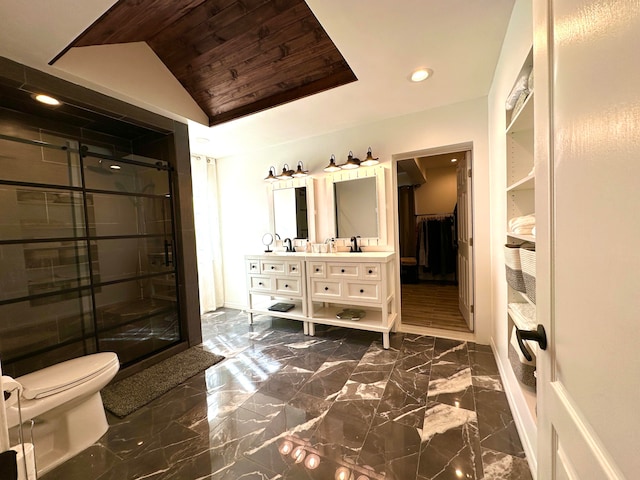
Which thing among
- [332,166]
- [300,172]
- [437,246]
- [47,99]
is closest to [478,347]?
[332,166]

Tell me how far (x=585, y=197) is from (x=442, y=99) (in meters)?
2.40

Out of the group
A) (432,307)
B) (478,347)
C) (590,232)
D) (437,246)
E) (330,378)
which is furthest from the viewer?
(437,246)

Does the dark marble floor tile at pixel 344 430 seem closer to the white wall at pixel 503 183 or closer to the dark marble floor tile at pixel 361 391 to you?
the dark marble floor tile at pixel 361 391

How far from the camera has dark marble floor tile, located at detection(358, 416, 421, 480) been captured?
51.8 inches

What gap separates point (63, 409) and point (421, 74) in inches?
128

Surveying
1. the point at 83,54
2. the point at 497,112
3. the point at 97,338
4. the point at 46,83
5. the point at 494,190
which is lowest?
the point at 97,338

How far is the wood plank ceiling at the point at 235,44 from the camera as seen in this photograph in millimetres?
1683

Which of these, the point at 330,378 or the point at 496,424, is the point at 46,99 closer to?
the point at 330,378

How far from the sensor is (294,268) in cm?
301

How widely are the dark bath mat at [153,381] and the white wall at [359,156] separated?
1.54 meters

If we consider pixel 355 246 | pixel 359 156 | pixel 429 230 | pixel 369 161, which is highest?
pixel 359 156

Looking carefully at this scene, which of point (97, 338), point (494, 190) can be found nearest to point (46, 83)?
point (97, 338)

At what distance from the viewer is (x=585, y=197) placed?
1.61 feet

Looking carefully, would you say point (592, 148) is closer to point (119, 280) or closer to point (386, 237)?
point (386, 237)
